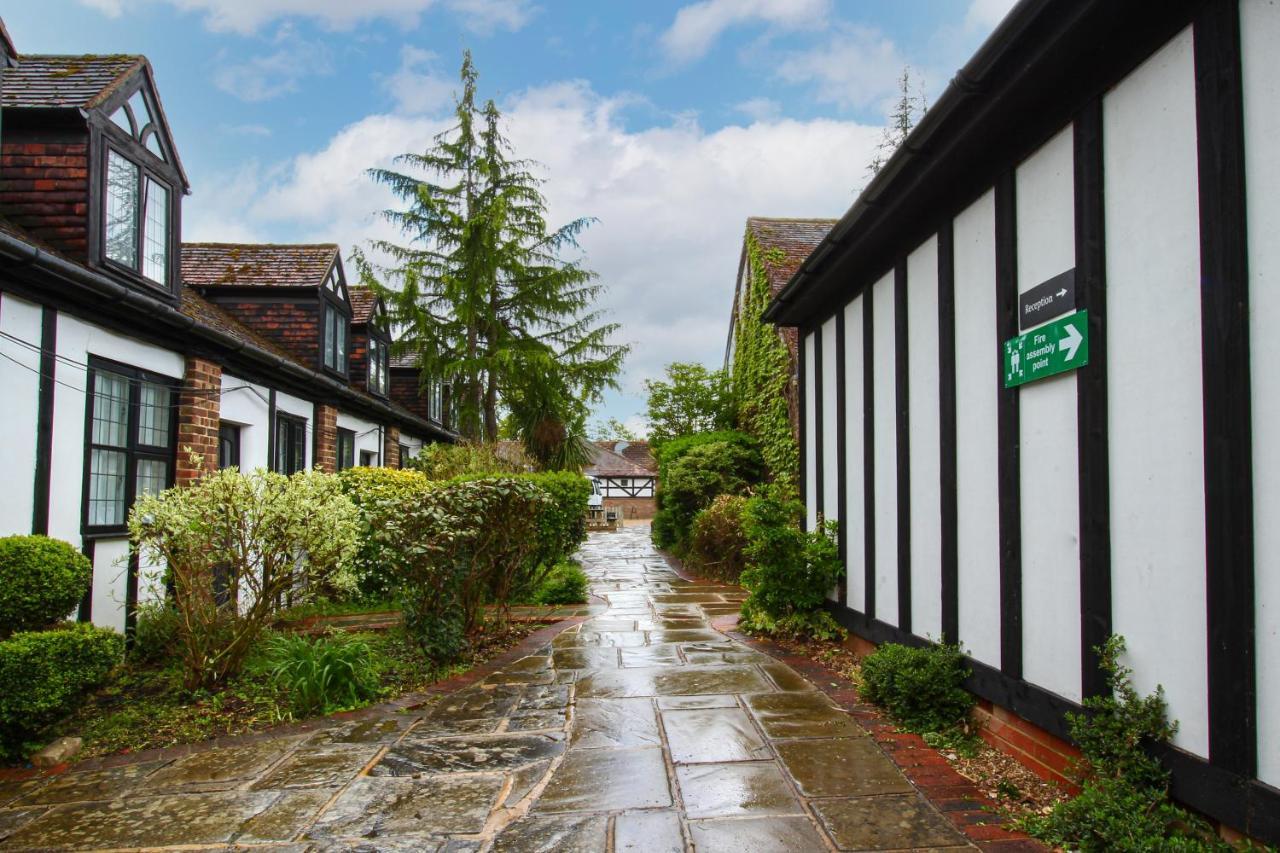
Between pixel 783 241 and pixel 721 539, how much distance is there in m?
5.60

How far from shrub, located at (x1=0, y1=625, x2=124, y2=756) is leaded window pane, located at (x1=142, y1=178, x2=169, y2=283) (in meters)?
4.03

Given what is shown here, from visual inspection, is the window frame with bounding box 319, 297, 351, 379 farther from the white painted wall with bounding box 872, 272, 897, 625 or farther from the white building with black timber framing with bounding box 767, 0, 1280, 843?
the white building with black timber framing with bounding box 767, 0, 1280, 843

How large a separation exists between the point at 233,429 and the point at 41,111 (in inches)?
147

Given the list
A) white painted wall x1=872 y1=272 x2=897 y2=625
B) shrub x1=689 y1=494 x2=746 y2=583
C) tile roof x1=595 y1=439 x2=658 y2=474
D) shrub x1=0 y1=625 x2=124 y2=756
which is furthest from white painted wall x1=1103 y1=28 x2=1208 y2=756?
tile roof x1=595 y1=439 x2=658 y2=474

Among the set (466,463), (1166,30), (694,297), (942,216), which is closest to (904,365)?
(942,216)

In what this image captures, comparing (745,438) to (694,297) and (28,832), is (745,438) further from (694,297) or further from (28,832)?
(28,832)

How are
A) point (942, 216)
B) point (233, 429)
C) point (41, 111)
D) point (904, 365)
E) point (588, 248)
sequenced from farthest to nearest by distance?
1. point (588, 248)
2. point (233, 429)
3. point (41, 111)
4. point (904, 365)
5. point (942, 216)

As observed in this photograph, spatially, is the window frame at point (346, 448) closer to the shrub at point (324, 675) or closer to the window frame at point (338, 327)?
the window frame at point (338, 327)

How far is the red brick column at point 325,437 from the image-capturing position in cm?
1079

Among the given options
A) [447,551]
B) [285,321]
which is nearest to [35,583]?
[447,551]

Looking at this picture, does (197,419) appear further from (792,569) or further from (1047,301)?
(1047,301)

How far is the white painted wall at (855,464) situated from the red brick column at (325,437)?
774cm

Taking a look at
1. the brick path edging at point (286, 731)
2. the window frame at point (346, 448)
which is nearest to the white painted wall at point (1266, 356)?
the brick path edging at point (286, 731)

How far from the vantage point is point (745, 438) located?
13586mm
